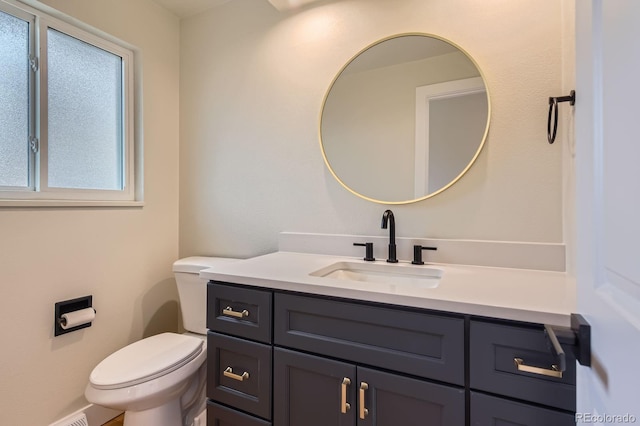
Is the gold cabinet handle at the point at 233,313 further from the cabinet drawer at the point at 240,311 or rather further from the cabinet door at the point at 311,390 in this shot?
the cabinet door at the point at 311,390

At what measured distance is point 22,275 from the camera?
1.37 metres

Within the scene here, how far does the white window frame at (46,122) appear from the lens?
142 cm

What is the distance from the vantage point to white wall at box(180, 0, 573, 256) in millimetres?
1231

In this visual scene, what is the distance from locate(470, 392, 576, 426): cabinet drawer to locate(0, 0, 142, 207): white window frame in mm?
1927

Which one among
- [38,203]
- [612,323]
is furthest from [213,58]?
[612,323]

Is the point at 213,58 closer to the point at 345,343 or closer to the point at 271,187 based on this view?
the point at 271,187

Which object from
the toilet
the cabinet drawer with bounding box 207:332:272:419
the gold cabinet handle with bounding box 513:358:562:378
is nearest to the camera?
the gold cabinet handle with bounding box 513:358:562:378

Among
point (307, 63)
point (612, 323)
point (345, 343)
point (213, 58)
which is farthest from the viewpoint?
point (213, 58)

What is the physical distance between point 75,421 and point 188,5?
2.48 metres

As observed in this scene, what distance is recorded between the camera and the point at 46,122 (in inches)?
58.4

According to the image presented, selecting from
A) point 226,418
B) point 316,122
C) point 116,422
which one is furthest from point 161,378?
point 316,122

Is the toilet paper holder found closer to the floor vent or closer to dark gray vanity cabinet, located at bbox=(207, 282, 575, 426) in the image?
the floor vent

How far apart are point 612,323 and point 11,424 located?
2125mm


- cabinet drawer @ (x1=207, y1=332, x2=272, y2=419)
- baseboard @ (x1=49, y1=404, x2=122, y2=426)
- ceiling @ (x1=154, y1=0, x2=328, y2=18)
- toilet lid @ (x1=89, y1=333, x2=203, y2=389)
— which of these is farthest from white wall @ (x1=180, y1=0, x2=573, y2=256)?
baseboard @ (x1=49, y1=404, x2=122, y2=426)
